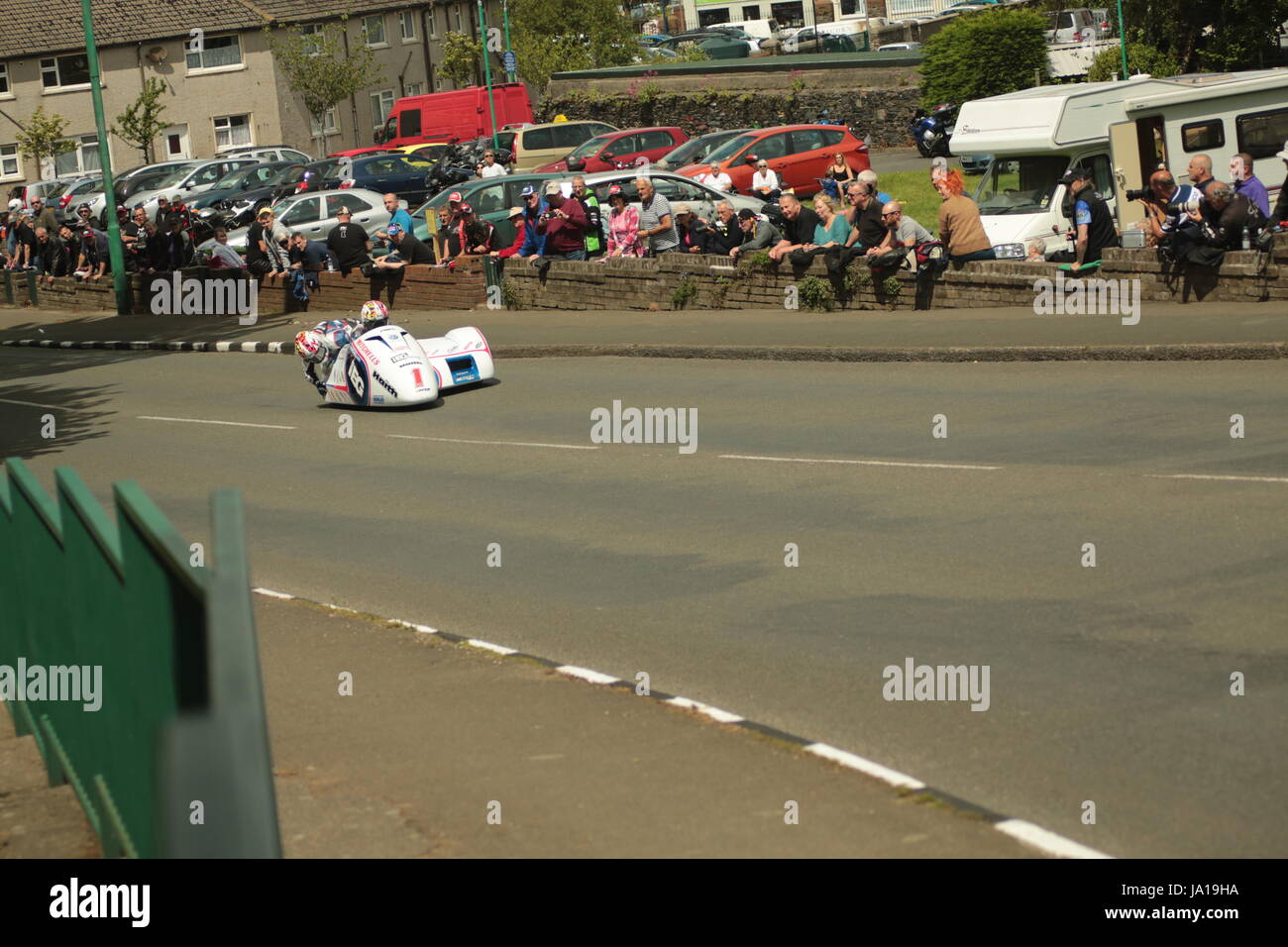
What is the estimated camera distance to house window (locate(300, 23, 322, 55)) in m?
69.4

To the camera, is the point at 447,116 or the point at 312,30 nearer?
the point at 447,116

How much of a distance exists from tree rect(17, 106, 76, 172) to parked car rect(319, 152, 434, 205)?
83.8ft

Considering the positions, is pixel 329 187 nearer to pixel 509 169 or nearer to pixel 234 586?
pixel 509 169

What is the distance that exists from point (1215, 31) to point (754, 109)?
51.7 feet

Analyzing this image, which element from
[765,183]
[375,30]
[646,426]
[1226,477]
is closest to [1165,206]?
[646,426]

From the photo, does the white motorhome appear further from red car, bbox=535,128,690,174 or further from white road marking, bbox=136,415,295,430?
red car, bbox=535,128,690,174

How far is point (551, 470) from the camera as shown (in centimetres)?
1426

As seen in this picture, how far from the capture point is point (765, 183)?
3177 centimetres

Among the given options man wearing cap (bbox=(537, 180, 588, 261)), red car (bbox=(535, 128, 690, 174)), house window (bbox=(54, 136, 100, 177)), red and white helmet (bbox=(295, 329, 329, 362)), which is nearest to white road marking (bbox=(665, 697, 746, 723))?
red and white helmet (bbox=(295, 329, 329, 362))

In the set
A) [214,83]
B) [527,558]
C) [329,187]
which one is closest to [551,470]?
[527,558]

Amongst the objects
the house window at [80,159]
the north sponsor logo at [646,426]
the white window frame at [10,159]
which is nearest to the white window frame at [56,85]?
the house window at [80,159]

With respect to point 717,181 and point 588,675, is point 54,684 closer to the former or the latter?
point 588,675

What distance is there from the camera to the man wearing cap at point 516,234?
28062mm
